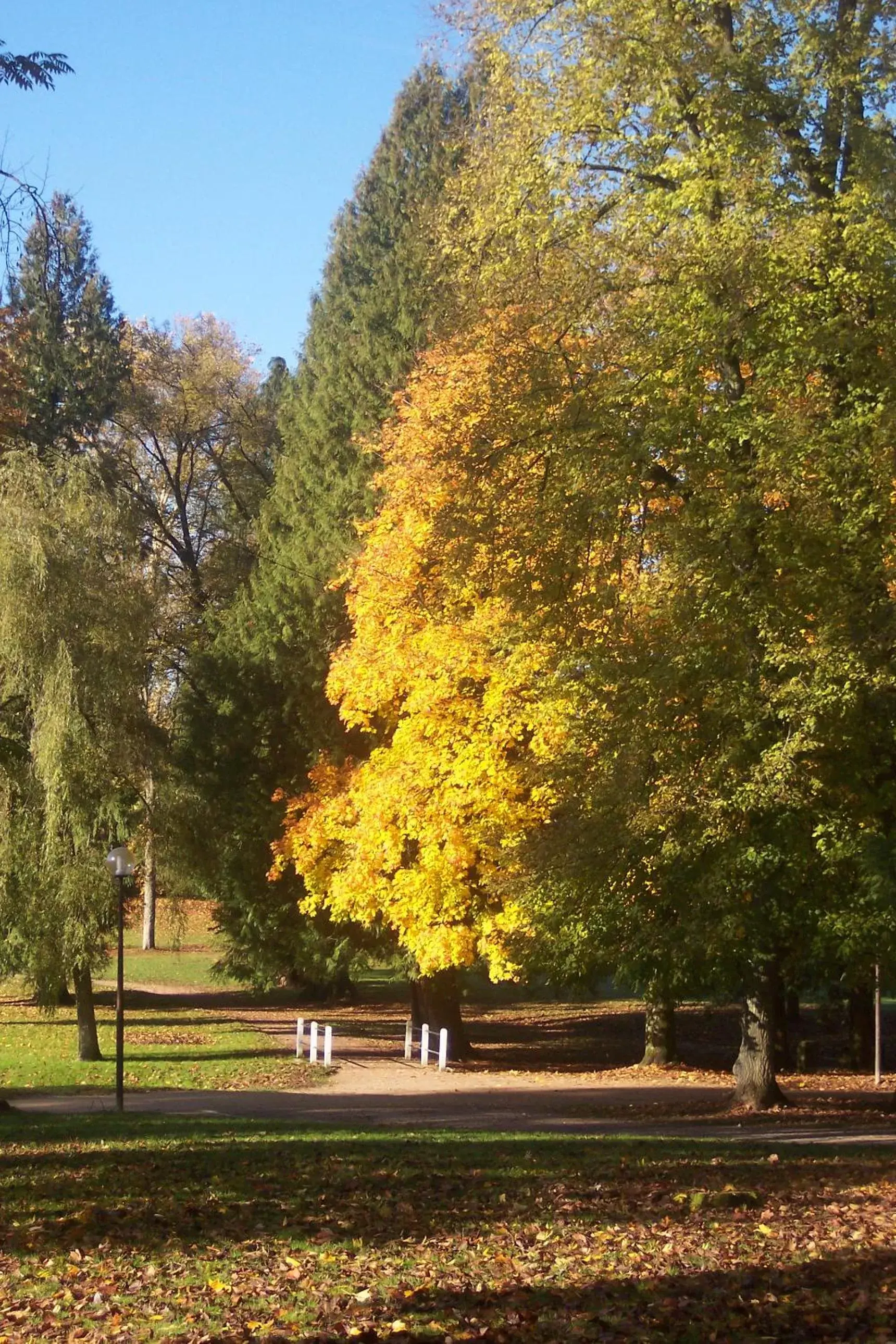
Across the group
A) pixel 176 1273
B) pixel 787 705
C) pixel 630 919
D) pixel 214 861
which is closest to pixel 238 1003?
pixel 214 861

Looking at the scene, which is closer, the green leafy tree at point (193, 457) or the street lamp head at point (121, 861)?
the street lamp head at point (121, 861)

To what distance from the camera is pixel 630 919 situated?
49.0ft

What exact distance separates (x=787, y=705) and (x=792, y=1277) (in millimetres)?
7182

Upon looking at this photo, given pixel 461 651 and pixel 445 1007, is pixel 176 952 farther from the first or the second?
pixel 461 651

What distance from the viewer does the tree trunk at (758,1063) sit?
17672 mm

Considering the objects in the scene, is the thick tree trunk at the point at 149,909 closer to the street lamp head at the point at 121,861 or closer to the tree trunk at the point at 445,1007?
the tree trunk at the point at 445,1007

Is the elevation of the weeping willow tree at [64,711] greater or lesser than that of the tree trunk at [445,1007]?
greater

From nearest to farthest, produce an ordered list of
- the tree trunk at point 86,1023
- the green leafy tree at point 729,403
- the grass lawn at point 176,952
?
1. the green leafy tree at point 729,403
2. the tree trunk at point 86,1023
3. the grass lawn at point 176,952

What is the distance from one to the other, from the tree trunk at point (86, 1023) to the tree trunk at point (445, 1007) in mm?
6015

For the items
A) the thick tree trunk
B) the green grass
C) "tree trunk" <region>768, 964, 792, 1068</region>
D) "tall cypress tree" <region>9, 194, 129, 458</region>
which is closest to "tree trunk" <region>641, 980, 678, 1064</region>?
"tree trunk" <region>768, 964, 792, 1068</region>

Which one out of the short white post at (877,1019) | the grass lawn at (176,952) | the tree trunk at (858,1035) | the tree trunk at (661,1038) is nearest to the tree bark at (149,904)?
the grass lawn at (176,952)

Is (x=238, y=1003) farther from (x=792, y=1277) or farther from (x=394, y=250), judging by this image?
(x=792, y=1277)

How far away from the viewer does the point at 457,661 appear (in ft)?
66.6

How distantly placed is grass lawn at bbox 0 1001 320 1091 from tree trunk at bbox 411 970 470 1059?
10.0ft
